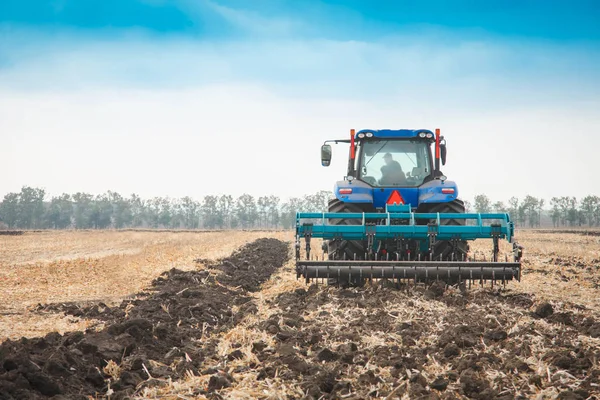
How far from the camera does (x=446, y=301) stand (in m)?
7.93

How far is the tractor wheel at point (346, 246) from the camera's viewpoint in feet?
30.8

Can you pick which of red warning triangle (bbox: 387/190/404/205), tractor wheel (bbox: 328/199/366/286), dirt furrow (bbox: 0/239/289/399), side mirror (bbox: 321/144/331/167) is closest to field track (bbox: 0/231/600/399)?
dirt furrow (bbox: 0/239/289/399)

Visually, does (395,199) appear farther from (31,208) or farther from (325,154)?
(31,208)

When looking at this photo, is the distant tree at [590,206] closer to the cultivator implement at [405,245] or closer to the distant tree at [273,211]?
the distant tree at [273,211]

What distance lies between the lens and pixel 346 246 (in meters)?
9.53

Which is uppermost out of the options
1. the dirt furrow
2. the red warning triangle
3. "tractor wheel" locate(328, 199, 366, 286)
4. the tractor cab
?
the tractor cab

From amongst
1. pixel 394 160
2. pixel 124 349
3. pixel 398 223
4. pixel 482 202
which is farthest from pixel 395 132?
pixel 482 202

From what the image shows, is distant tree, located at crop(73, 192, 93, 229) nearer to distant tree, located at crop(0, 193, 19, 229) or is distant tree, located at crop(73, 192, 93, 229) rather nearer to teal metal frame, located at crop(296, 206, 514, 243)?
distant tree, located at crop(0, 193, 19, 229)

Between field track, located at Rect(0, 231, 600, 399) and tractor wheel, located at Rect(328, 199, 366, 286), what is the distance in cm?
55

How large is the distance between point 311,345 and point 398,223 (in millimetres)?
4124

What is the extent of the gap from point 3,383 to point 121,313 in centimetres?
431

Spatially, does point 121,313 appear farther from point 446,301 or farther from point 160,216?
point 160,216

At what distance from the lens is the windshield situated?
1050 centimetres

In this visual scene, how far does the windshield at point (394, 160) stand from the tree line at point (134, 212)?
363ft
